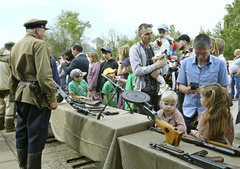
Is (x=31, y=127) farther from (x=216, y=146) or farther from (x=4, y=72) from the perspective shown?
(x=4, y=72)

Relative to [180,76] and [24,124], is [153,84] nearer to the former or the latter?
[180,76]

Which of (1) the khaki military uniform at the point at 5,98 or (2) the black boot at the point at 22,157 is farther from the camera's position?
(1) the khaki military uniform at the point at 5,98

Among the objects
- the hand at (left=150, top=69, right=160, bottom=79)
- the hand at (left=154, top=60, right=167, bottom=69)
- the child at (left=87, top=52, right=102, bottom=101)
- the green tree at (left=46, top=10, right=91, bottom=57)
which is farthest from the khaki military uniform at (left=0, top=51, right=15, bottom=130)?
the green tree at (left=46, top=10, right=91, bottom=57)

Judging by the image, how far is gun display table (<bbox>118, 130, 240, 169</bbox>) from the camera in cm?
160

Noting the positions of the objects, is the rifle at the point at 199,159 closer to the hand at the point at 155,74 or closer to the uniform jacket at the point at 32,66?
the uniform jacket at the point at 32,66

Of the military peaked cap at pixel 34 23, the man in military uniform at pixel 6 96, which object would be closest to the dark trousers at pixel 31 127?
the military peaked cap at pixel 34 23

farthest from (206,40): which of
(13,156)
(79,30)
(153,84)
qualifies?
(79,30)

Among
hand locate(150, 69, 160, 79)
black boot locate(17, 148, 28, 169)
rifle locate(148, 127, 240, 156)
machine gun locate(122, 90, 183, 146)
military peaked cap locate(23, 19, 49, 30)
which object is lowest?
black boot locate(17, 148, 28, 169)

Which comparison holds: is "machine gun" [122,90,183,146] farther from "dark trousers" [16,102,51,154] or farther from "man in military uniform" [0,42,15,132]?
"man in military uniform" [0,42,15,132]

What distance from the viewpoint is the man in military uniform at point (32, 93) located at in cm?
261

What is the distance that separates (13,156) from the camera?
12.3 ft

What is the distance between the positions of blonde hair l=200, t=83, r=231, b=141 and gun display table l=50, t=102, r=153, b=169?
2.06ft

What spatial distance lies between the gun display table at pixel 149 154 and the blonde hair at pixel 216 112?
1.20 ft

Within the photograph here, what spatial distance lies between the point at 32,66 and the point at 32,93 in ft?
1.06
